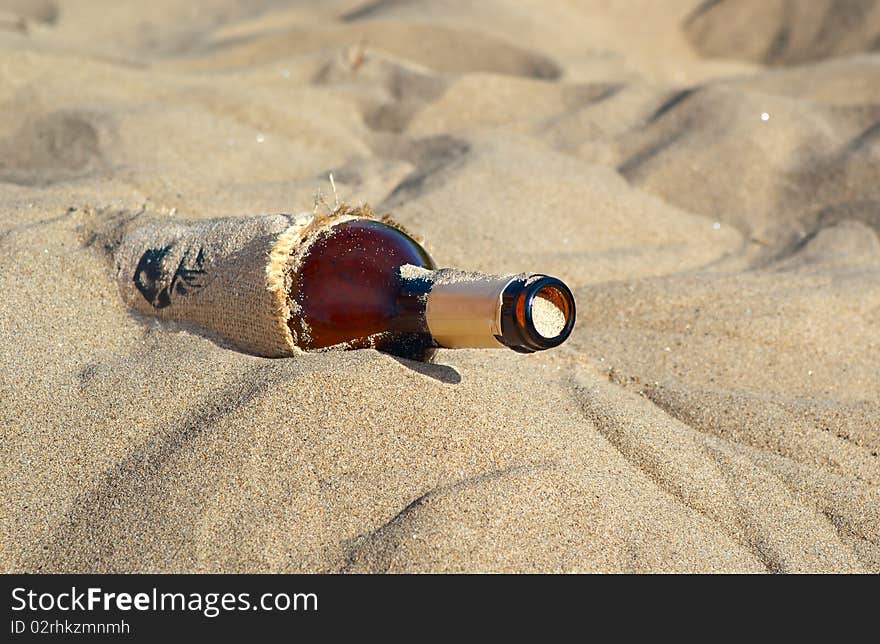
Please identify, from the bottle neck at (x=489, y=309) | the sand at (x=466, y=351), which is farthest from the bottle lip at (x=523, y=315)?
the sand at (x=466, y=351)

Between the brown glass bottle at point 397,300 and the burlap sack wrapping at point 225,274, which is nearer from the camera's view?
the brown glass bottle at point 397,300

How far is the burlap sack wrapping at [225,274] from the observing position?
5.79ft

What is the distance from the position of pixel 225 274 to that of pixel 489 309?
1.96 feet

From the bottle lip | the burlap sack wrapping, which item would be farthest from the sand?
the bottle lip

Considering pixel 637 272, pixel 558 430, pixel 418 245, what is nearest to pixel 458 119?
pixel 637 272

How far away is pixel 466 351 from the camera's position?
1.91 m

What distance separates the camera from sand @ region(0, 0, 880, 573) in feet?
4.82

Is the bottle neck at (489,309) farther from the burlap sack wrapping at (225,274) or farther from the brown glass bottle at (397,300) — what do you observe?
the burlap sack wrapping at (225,274)

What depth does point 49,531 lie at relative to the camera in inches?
57.9

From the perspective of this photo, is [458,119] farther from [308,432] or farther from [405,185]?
[308,432]

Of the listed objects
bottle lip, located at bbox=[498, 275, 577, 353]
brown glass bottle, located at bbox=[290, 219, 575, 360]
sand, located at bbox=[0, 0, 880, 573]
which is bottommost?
sand, located at bbox=[0, 0, 880, 573]

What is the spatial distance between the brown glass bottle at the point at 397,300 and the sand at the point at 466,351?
0.07 meters

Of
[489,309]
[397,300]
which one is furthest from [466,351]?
[489,309]

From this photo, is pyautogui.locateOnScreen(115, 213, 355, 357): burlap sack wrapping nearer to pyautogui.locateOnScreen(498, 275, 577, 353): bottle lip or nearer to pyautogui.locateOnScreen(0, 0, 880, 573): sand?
pyautogui.locateOnScreen(0, 0, 880, 573): sand
